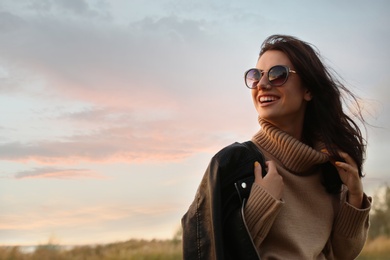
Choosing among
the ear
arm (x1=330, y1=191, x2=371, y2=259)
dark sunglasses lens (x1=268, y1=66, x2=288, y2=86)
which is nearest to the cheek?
dark sunglasses lens (x1=268, y1=66, x2=288, y2=86)

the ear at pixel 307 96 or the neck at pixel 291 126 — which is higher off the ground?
the ear at pixel 307 96

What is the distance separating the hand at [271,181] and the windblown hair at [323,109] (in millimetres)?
484

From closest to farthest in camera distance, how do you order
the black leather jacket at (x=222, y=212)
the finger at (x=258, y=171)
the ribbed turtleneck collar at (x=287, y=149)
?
the black leather jacket at (x=222, y=212), the finger at (x=258, y=171), the ribbed turtleneck collar at (x=287, y=149)

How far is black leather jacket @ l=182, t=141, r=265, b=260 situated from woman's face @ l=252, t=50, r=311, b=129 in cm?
Result: 28

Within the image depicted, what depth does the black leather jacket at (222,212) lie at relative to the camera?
2.47 metres

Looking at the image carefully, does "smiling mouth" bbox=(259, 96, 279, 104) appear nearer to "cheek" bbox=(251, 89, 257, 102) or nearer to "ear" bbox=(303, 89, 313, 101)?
"cheek" bbox=(251, 89, 257, 102)

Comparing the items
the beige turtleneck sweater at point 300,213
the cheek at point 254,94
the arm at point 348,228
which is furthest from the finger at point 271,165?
the arm at point 348,228

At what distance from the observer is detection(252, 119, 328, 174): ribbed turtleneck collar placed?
9.23 ft

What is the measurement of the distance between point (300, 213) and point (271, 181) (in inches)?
13.8

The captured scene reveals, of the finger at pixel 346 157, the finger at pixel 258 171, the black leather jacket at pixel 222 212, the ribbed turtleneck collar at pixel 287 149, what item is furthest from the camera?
the finger at pixel 346 157

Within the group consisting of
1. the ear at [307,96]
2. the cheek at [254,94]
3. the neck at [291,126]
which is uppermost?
the cheek at [254,94]

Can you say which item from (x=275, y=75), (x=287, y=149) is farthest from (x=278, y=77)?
(x=287, y=149)

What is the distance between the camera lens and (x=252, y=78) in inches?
113

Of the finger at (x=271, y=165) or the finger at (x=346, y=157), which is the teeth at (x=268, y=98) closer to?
the finger at (x=271, y=165)
